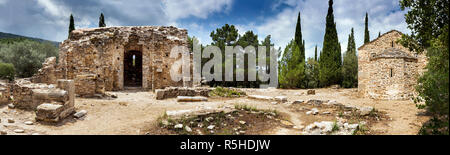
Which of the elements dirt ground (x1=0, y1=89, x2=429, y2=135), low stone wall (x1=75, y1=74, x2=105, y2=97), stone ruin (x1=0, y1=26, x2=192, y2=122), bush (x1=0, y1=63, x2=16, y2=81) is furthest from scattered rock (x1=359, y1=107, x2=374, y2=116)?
bush (x1=0, y1=63, x2=16, y2=81)

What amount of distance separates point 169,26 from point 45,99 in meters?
10.8

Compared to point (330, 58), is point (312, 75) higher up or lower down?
lower down

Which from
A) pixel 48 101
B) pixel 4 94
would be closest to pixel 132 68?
pixel 4 94

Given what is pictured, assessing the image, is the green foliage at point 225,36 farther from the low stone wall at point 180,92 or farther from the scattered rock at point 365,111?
the scattered rock at point 365,111

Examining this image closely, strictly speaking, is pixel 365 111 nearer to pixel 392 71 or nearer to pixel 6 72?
pixel 392 71

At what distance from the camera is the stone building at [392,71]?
1097 cm

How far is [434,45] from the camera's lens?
4.48 meters

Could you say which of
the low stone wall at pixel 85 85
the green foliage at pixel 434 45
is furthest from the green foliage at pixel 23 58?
the green foliage at pixel 434 45

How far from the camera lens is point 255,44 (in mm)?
21953

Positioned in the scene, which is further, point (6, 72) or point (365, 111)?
point (6, 72)

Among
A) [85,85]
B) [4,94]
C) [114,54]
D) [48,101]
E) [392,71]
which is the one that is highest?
[114,54]

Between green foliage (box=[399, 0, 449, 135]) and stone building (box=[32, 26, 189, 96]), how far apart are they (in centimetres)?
1357

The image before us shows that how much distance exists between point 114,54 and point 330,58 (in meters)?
20.2

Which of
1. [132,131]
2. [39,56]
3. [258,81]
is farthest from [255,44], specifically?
[39,56]
